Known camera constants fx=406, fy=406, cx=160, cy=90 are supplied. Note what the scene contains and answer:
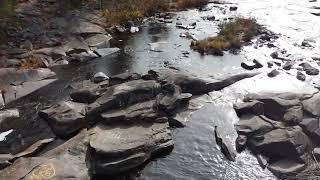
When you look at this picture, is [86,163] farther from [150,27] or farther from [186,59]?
[150,27]

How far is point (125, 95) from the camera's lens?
578 inches

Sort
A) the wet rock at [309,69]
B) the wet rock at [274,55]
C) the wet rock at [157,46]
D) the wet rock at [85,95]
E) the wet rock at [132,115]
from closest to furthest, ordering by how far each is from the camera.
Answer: the wet rock at [132,115] → the wet rock at [85,95] → the wet rock at [309,69] → the wet rock at [274,55] → the wet rock at [157,46]

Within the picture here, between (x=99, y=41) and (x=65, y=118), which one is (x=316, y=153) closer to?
(x=65, y=118)

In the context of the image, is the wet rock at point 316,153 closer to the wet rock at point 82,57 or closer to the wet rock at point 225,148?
the wet rock at point 225,148

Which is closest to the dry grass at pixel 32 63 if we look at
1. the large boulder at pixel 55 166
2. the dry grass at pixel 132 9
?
the dry grass at pixel 132 9

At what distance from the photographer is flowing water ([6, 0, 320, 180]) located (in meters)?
12.1

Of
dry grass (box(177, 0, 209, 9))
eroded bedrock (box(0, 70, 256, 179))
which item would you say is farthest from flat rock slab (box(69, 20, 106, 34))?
dry grass (box(177, 0, 209, 9))

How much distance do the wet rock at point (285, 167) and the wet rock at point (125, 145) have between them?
125 inches

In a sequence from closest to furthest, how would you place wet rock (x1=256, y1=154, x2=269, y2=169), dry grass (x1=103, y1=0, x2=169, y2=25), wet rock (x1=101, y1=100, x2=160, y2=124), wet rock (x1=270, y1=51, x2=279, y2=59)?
wet rock (x1=256, y1=154, x2=269, y2=169) < wet rock (x1=101, y1=100, x2=160, y2=124) < wet rock (x1=270, y1=51, x2=279, y2=59) < dry grass (x1=103, y1=0, x2=169, y2=25)

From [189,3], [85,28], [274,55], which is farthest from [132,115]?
[189,3]

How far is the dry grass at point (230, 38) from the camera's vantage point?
2073 cm

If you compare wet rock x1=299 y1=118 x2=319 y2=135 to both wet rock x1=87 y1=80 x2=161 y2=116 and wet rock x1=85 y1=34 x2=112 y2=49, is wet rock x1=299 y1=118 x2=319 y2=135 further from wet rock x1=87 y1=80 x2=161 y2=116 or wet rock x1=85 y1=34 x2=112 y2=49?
wet rock x1=85 y1=34 x2=112 y2=49

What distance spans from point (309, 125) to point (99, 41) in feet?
41.5

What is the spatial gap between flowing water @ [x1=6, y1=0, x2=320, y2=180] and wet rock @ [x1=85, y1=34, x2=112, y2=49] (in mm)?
697
